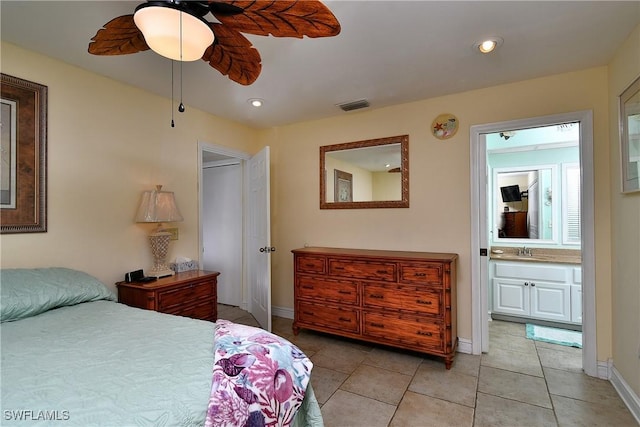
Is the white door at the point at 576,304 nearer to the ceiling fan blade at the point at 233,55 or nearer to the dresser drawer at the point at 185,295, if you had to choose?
the dresser drawer at the point at 185,295

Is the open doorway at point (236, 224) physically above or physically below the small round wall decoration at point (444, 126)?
below

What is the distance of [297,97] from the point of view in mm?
2973

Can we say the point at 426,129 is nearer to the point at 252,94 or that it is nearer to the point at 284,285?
the point at 252,94

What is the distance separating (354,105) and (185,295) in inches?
96.5

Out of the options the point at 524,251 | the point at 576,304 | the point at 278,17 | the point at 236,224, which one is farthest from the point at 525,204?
the point at 278,17

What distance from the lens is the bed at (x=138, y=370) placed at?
88 centimetres

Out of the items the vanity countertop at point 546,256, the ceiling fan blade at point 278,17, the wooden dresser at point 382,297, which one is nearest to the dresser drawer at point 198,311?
the wooden dresser at point 382,297

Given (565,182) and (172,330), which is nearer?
(172,330)

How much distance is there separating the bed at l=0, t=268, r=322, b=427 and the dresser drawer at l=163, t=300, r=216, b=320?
807 millimetres

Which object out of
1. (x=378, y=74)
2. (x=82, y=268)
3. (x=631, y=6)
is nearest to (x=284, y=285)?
(x=82, y=268)

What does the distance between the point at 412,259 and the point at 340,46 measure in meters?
1.79

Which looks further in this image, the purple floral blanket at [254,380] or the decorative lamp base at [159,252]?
the decorative lamp base at [159,252]

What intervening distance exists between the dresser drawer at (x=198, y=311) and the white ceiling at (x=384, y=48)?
6.38 ft

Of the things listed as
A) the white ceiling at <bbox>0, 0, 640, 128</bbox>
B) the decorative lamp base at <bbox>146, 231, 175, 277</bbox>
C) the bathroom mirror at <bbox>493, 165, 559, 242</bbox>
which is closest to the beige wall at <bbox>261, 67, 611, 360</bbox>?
the white ceiling at <bbox>0, 0, 640, 128</bbox>
